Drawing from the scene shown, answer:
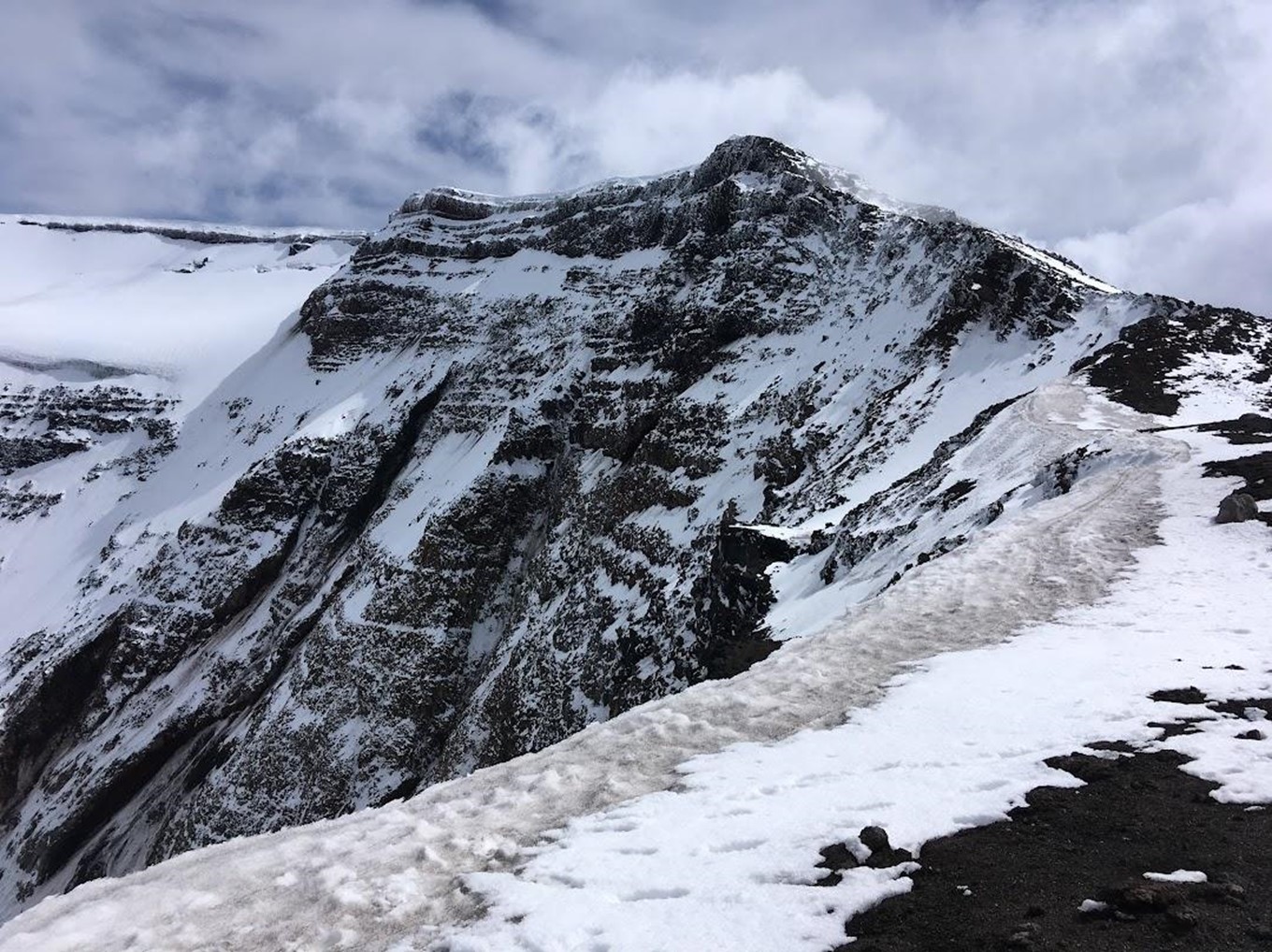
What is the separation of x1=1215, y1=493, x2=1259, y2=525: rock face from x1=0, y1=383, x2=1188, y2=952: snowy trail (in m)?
2.18

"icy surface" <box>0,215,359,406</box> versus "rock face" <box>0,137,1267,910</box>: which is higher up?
"icy surface" <box>0,215,359,406</box>

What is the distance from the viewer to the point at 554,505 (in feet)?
189

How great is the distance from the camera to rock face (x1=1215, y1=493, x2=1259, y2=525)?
1470cm

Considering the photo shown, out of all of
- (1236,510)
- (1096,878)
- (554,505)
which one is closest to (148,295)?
(554,505)

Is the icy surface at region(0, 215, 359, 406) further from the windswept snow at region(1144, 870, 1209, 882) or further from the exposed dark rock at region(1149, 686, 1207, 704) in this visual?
the windswept snow at region(1144, 870, 1209, 882)

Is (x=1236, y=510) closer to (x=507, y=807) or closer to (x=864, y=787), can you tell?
(x=864, y=787)

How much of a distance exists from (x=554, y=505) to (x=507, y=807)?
5069cm

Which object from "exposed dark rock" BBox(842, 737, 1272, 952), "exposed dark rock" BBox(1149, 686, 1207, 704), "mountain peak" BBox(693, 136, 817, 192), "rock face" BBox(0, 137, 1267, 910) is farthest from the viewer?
"mountain peak" BBox(693, 136, 817, 192)

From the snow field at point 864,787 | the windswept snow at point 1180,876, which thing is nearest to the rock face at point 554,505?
the snow field at point 864,787

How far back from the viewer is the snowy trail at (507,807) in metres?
5.52

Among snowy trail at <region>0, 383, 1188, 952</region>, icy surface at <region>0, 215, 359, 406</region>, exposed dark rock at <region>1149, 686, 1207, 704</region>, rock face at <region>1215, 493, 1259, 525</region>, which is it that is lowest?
snowy trail at <region>0, 383, 1188, 952</region>

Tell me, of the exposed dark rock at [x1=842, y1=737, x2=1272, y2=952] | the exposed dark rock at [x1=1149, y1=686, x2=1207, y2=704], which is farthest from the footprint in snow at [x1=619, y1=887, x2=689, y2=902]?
the exposed dark rock at [x1=1149, y1=686, x2=1207, y2=704]

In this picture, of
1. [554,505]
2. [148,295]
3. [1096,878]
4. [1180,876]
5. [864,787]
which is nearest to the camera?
[1180,876]

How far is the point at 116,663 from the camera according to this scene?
200 ft
